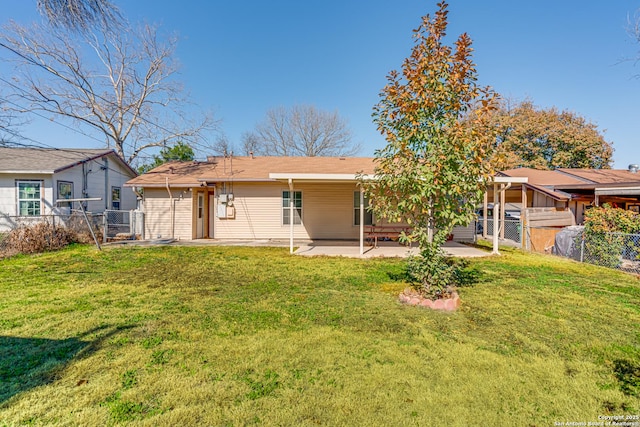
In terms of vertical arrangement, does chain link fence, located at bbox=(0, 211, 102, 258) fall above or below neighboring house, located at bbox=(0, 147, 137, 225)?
below

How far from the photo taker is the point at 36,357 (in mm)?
3027

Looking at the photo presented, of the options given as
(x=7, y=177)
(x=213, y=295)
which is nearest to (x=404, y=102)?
(x=213, y=295)

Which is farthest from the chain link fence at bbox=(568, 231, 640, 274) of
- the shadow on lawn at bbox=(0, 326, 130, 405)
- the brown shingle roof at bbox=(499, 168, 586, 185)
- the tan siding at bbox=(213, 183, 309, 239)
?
the shadow on lawn at bbox=(0, 326, 130, 405)

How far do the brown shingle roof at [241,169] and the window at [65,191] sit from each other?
300 cm

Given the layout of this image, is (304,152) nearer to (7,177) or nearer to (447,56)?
(7,177)

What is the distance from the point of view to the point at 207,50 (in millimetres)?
16328

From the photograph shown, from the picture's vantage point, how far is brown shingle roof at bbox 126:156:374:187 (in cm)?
1174

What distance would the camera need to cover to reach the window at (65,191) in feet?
40.2

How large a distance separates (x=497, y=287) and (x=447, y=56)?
4.13 metres

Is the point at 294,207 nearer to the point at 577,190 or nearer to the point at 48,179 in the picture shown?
the point at 48,179

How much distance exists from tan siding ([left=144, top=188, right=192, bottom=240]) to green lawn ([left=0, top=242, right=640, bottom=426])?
20.2ft

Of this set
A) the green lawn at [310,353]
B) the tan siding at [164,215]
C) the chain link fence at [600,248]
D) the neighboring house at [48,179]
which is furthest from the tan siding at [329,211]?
the neighboring house at [48,179]

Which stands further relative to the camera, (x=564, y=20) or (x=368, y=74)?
(x=368, y=74)

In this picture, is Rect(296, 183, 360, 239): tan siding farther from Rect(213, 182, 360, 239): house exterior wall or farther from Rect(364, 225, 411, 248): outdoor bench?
Rect(364, 225, 411, 248): outdoor bench
